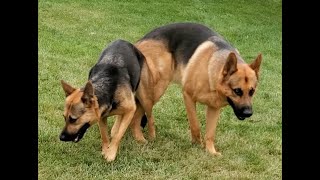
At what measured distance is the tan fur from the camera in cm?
640

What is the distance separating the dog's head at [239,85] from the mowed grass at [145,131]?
0.79 meters

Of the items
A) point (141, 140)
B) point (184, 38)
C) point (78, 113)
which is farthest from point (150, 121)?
point (78, 113)

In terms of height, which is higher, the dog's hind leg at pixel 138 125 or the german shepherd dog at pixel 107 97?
the german shepherd dog at pixel 107 97

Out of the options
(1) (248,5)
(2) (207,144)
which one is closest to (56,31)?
(2) (207,144)

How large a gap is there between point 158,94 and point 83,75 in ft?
10.2

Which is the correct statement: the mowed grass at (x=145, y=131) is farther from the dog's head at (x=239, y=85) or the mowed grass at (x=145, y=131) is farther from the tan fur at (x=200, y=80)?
the dog's head at (x=239, y=85)

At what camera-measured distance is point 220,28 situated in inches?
714

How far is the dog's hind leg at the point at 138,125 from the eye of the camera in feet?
23.7

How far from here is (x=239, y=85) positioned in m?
6.30

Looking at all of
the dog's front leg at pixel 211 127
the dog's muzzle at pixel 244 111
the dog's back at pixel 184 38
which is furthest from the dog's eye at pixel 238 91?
the dog's back at pixel 184 38

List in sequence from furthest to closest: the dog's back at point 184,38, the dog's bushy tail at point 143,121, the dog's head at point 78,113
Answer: the dog's bushy tail at point 143,121 → the dog's back at point 184,38 → the dog's head at point 78,113

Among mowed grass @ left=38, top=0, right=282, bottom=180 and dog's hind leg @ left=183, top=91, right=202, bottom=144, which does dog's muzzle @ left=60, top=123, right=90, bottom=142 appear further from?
dog's hind leg @ left=183, top=91, right=202, bottom=144

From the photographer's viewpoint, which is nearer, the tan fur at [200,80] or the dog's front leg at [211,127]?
the tan fur at [200,80]
